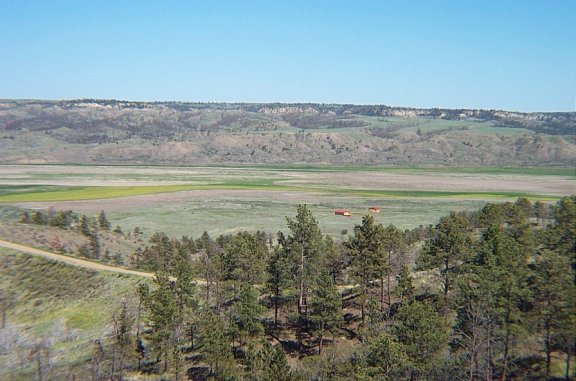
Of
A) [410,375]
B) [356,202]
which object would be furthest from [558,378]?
[356,202]

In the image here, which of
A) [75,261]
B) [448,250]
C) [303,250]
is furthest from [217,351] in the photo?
[75,261]

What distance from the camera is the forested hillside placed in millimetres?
27219

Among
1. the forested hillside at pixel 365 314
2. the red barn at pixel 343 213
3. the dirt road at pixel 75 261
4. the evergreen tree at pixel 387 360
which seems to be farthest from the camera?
the red barn at pixel 343 213

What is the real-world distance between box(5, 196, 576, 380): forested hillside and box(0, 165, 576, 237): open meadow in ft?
139

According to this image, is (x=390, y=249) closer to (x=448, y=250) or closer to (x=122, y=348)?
(x=448, y=250)

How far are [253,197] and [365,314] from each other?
329 feet

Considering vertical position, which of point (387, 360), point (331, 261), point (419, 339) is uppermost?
point (419, 339)

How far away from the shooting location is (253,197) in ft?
460

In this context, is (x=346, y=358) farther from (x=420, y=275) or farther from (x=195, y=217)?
(x=195, y=217)

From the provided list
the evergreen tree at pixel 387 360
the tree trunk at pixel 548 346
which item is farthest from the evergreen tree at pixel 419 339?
the tree trunk at pixel 548 346

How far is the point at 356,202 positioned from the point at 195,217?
42.5 meters

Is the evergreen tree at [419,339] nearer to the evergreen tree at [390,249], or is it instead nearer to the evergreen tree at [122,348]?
the evergreen tree at [390,249]

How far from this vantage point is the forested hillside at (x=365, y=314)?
2722cm

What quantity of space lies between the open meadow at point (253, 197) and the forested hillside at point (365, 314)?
1671 inches
